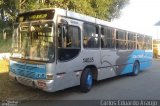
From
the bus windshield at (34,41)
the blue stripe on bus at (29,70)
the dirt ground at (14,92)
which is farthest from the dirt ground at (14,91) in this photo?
the bus windshield at (34,41)

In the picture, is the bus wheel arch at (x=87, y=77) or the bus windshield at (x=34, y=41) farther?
the bus wheel arch at (x=87, y=77)

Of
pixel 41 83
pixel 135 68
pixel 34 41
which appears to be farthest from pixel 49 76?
pixel 135 68

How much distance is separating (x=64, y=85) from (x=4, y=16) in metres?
8.26

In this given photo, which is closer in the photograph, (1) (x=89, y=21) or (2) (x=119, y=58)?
(1) (x=89, y=21)

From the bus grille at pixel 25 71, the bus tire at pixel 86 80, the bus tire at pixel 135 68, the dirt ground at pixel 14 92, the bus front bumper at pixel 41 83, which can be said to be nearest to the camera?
the bus front bumper at pixel 41 83

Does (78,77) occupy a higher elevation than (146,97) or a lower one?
higher

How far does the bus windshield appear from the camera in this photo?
8.37 meters

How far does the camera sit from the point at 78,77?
31.4 ft

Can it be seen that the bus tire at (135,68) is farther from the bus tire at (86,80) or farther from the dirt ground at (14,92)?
the dirt ground at (14,92)

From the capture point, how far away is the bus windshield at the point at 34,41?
27.5 feet

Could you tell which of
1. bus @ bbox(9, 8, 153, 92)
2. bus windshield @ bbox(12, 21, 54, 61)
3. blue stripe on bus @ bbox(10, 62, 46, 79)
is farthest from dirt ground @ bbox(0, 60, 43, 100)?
bus windshield @ bbox(12, 21, 54, 61)

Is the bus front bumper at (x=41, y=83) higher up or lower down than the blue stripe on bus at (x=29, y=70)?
lower down

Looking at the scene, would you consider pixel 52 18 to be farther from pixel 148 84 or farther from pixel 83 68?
pixel 148 84

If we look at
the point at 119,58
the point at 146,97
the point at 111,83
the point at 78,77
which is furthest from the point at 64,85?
the point at 119,58
